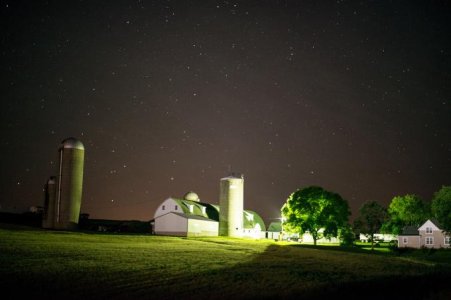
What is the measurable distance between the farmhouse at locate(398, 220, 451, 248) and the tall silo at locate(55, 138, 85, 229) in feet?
181

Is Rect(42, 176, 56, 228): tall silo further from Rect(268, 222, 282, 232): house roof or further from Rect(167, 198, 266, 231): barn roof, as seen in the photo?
Rect(268, 222, 282, 232): house roof

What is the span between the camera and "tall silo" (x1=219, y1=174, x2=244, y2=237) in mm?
79188

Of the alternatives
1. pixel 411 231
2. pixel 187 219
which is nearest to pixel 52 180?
pixel 187 219

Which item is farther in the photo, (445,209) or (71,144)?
(71,144)

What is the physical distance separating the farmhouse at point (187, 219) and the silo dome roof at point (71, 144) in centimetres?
1592

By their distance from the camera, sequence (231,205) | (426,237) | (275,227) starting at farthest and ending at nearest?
(275,227) → (426,237) → (231,205)

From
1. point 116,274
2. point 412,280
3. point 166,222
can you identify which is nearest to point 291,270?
point 412,280

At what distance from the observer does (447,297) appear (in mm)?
19984

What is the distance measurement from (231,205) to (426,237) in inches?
1384

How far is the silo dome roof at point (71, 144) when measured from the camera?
6931 centimetres

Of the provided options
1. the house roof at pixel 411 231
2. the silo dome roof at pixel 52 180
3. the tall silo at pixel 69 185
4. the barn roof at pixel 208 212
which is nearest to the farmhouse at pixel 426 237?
the house roof at pixel 411 231

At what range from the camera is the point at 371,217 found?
101125 mm

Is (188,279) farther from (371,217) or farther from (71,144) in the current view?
(371,217)

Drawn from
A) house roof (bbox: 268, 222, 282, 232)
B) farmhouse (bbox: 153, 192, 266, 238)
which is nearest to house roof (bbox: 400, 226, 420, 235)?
farmhouse (bbox: 153, 192, 266, 238)
